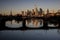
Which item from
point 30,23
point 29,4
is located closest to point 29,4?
point 29,4

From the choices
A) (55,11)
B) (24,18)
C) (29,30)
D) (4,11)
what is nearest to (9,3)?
(4,11)

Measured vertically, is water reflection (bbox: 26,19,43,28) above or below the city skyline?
below

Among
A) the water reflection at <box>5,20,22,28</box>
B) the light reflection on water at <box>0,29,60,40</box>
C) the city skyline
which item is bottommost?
the light reflection on water at <box>0,29,60,40</box>

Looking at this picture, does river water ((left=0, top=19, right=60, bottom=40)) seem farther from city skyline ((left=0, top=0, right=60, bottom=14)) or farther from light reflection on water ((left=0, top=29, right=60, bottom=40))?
city skyline ((left=0, top=0, right=60, bottom=14))

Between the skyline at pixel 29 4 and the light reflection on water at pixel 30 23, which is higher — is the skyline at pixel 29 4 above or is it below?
above

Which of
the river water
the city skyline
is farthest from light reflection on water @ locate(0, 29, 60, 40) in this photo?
the city skyline

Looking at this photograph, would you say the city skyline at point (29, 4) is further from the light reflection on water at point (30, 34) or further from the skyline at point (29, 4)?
the light reflection on water at point (30, 34)

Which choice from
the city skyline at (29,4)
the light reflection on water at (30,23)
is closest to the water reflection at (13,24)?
the light reflection on water at (30,23)

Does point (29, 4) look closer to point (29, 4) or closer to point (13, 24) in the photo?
point (29, 4)

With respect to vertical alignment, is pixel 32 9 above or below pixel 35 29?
above

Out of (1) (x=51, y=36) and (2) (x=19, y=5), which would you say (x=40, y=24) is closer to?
(1) (x=51, y=36)

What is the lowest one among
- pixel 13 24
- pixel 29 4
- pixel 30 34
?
pixel 30 34
